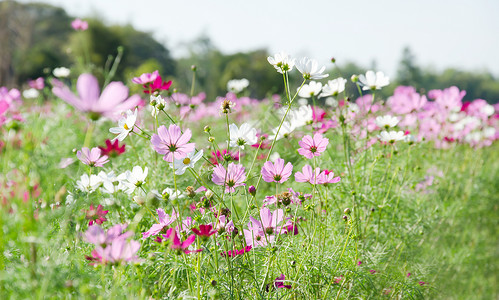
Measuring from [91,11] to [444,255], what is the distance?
55.4 ft

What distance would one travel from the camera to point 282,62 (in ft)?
3.42

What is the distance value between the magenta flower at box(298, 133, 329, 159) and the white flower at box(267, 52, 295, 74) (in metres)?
0.20

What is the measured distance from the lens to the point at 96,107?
1.88ft

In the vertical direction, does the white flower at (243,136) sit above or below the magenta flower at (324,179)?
above

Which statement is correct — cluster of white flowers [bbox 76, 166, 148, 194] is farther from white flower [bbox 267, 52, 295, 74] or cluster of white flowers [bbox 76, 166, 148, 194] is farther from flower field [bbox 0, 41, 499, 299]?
white flower [bbox 267, 52, 295, 74]

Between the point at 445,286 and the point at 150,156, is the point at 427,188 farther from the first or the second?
the point at 150,156

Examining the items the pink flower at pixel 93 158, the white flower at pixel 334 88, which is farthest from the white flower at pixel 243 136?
the white flower at pixel 334 88

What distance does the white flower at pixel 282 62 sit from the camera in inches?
40.1

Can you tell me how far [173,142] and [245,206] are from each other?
0.83 metres

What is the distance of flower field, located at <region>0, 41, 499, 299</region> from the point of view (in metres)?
0.71

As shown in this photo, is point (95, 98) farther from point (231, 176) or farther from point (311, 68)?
point (311, 68)

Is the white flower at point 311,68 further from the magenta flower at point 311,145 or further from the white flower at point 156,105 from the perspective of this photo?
the white flower at point 156,105

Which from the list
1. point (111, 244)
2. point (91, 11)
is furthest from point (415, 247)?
point (91, 11)

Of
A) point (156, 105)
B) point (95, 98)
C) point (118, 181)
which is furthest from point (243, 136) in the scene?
point (95, 98)
